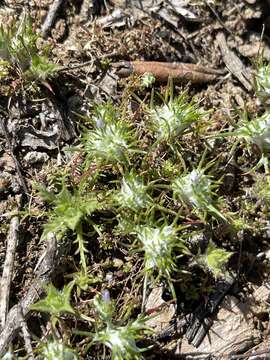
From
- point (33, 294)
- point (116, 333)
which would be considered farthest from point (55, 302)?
point (116, 333)

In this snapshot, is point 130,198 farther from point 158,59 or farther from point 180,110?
point 158,59

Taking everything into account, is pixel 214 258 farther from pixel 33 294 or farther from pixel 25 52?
pixel 25 52

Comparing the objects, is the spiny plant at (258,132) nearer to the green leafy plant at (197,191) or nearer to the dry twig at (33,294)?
the green leafy plant at (197,191)

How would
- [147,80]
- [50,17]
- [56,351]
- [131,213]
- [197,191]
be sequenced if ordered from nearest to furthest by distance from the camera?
[56,351] → [197,191] → [131,213] → [147,80] → [50,17]

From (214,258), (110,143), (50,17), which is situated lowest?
(214,258)

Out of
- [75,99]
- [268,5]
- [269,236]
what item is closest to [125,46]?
[75,99]

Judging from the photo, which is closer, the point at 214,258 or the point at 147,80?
the point at 214,258

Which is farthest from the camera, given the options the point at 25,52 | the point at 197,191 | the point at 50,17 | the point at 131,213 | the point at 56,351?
the point at 50,17
